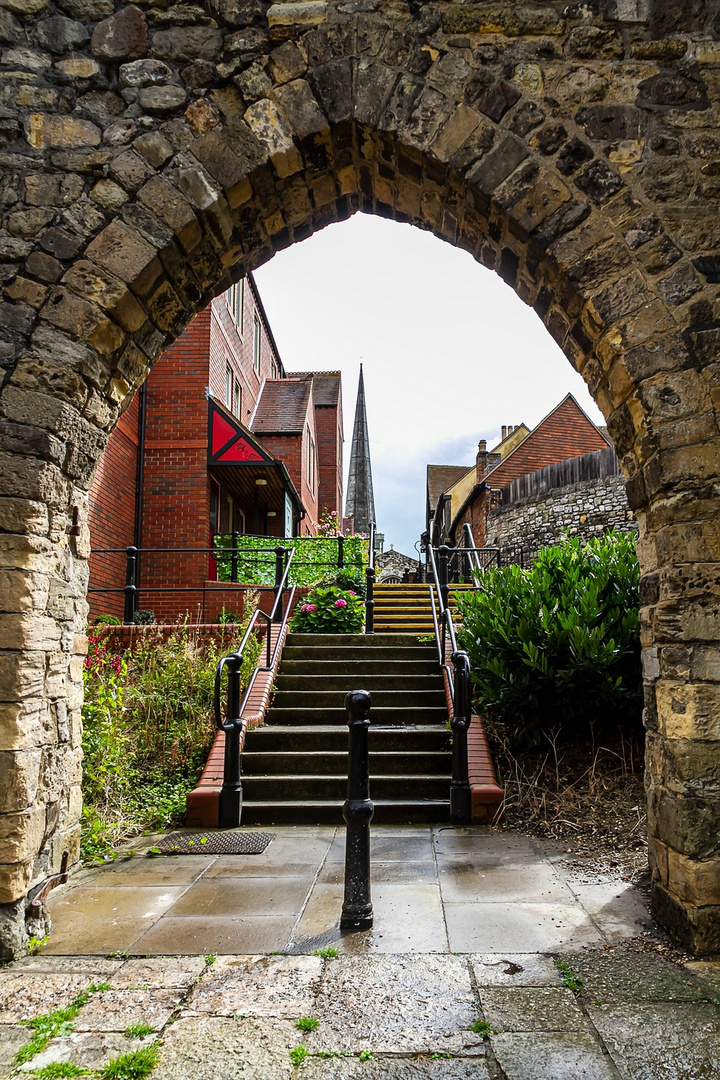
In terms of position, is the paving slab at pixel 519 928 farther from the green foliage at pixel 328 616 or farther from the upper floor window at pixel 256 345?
the upper floor window at pixel 256 345

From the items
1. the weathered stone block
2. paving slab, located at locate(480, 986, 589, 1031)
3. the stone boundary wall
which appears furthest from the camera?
the stone boundary wall

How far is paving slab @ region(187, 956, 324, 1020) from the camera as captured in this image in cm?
256

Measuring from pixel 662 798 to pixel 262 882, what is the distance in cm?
222

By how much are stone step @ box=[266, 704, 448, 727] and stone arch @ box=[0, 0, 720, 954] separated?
304 centimetres

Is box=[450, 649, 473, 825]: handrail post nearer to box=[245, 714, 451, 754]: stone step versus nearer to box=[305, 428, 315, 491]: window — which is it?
box=[245, 714, 451, 754]: stone step

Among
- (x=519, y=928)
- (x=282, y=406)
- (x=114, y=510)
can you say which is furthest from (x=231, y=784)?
(x=282, y=406)

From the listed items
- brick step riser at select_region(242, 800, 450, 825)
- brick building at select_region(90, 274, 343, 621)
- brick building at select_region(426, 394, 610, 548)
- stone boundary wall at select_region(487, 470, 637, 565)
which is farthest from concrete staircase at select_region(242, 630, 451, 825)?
brick building at select_region(426, 394, 610, 548)

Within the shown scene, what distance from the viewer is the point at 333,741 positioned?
624cm

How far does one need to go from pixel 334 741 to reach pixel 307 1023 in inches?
149

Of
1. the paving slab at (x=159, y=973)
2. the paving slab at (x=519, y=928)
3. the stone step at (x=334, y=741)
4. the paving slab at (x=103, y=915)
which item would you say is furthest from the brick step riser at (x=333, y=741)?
the paving slab at (x=159, y=973)

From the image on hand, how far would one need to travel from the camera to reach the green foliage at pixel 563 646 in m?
5.53

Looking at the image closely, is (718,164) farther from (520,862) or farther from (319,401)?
(319,401)

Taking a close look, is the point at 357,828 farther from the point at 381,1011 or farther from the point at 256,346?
the point at 256,346

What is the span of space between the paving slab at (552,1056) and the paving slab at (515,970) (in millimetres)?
364
